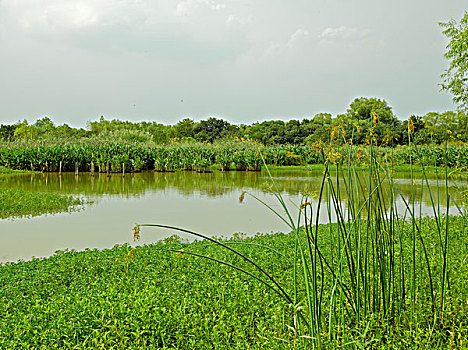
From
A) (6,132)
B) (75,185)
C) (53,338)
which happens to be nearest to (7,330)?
(53,338)

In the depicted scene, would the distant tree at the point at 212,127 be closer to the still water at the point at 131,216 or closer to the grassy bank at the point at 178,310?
the still water at the point at 131,216

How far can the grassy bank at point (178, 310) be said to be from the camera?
2461 mm

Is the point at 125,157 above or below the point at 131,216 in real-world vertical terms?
above

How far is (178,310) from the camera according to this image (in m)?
2.97

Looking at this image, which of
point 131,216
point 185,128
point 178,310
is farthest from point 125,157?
point 185,128

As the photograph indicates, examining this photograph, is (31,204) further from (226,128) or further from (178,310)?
(226,128)

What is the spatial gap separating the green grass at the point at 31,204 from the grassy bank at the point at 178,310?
14.7 feet

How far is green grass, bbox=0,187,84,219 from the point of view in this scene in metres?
8.53

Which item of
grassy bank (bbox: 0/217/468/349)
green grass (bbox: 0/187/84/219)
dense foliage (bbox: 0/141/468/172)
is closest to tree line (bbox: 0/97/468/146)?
dense foliage (bbox: 0/141/468/172)

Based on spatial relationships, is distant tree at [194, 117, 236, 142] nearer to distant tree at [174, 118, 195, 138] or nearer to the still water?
distant tree at [174, 118, 195, 138]

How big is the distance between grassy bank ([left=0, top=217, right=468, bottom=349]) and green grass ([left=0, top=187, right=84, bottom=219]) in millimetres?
4472

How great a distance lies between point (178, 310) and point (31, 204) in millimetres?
7407

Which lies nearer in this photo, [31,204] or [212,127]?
[31,204]

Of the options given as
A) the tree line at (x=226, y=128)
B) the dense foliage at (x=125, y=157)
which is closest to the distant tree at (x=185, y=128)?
the tree line at (x=226, y=128)
